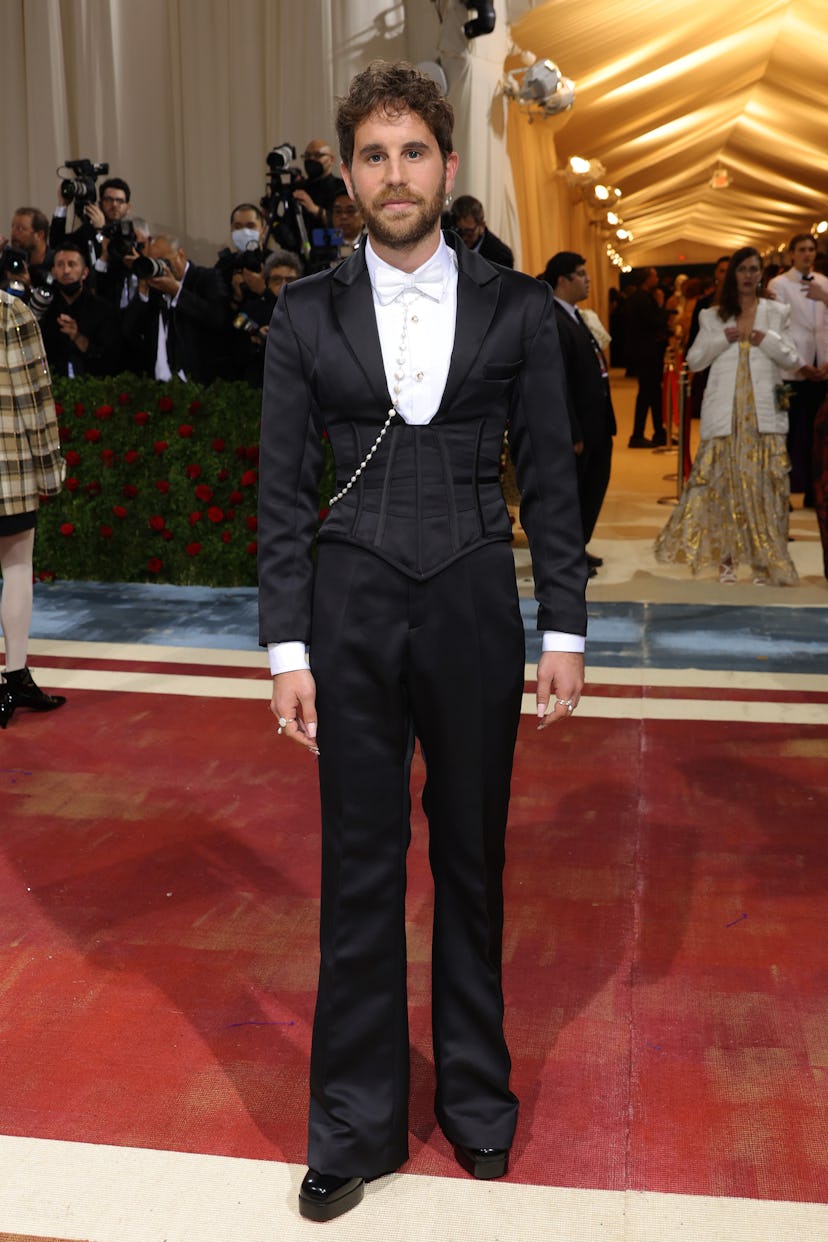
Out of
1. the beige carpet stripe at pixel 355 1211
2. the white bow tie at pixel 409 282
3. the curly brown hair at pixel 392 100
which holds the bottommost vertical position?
the beige carpet stripe at pixel 355 1211

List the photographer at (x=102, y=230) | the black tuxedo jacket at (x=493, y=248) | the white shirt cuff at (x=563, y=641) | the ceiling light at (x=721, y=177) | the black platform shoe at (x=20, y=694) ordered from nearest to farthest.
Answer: the white shirt cuff at (x=563, y=641) → the black platform shoe at (x=20, y=694) → the black tuxedo jacket at (x=493, y=248) → the photographer at (x=102, y=230) → the ceiling light at (x=721, y=177)

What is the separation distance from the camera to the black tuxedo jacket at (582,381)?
685 centimetres

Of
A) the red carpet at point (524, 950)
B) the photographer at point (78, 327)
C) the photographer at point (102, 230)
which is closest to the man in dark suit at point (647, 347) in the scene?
the photographer at point (102, 230)

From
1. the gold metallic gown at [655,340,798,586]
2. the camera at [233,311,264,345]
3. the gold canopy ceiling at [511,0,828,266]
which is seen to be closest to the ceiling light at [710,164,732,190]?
the gold canopy ceiling at [511,0,828,266]

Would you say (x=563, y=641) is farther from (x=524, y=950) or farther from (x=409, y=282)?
(x=524, y=950)

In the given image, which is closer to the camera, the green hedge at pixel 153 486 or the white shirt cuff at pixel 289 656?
the white shirt cuff at pixel 289 656

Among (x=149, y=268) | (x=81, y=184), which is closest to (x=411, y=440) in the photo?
(x=149, y=268)

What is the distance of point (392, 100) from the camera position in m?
2.22

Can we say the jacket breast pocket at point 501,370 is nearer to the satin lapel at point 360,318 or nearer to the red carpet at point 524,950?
the satin lapel at point 360,318

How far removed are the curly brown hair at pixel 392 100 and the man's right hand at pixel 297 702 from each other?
82cm

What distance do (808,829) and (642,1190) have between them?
1859mm

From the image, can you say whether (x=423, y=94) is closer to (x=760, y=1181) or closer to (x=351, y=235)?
(x=760, y=1181)

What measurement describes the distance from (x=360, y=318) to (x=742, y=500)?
5728 mm

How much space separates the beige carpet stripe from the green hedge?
5.15 metres
